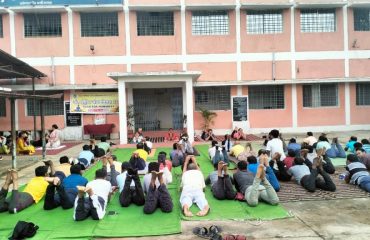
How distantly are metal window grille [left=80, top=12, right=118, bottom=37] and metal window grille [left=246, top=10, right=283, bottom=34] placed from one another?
7.35 metres

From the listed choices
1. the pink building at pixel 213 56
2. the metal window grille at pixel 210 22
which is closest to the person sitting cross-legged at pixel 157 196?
the pink building at pixel 213 56

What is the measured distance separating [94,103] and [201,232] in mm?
14796

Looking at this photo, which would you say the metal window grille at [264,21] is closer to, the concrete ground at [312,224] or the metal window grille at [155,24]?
the metal window grille at [155,24]

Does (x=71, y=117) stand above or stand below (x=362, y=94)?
below

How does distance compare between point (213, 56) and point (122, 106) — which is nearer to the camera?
point (122, 106)

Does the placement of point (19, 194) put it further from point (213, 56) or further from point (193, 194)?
point (213, 56)

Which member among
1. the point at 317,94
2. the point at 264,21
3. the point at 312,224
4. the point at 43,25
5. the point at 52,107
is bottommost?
the point at 312,224

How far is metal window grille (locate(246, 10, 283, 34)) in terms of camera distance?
19438mm

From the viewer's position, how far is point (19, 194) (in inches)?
260

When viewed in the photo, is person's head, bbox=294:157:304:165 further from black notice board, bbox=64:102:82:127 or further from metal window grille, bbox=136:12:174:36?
black notice board, bbox=64:102:82:127

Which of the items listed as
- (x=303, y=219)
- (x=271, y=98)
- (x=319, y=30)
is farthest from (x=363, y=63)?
(x=303, y=219)

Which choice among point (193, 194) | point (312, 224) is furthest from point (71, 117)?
point (312, 224)

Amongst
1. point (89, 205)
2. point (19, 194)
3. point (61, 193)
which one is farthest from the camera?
point (19, 194)

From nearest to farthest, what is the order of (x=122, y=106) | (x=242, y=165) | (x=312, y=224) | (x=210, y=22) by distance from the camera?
(x=312, y=224), (x=242, y=165), (x=122, y=106), (x=210, y=22)
